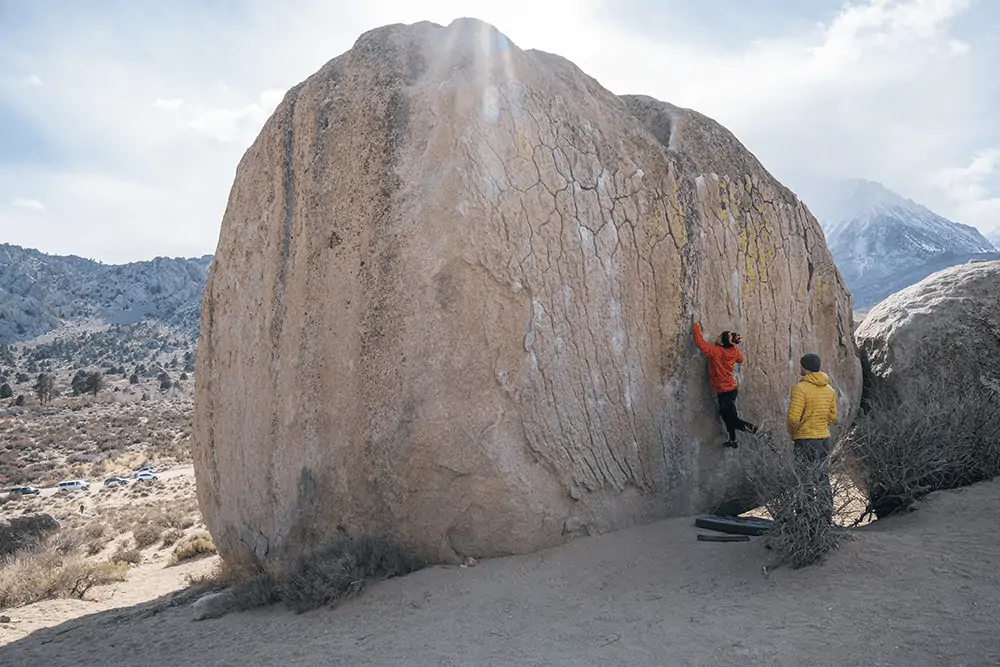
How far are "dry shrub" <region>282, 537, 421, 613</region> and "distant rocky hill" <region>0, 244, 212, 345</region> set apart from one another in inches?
3107

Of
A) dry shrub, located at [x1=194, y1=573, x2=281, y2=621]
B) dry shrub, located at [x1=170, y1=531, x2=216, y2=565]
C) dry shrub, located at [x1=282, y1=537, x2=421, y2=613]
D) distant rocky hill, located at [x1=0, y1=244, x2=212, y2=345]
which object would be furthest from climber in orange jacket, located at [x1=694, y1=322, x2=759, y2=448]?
Answer: distant rocky hill, located at [x1=0, y1=244, x2=212, y2=345]

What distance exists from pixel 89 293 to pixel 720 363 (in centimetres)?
10245

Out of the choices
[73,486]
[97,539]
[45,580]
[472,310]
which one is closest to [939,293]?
[472,310]

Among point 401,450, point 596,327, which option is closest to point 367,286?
point 401,450

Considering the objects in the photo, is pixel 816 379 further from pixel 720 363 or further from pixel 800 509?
pixel 800 509

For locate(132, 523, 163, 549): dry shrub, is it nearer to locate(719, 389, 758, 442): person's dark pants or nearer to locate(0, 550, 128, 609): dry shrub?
locate(0, 550, 128, 609): dry shrub

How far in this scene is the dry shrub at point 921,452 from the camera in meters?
6.14

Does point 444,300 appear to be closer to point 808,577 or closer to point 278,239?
point 278,239

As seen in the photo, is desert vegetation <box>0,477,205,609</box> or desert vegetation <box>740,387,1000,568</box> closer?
desert vegetation <box>740,387,1000,568</box>

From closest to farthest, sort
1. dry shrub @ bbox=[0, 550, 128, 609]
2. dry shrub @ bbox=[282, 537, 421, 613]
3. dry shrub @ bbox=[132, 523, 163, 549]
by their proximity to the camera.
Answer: dry shrub @ bbox=[282, 537, 421, 613], dry shrub @ bbox=[0, 550, 128, 609], dry shrub @ bbox=[132, 523, 163, 549]

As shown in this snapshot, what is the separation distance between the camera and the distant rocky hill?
8119 centimetres

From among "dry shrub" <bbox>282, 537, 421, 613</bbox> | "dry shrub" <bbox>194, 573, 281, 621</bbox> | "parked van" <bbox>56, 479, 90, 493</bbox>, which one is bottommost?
"parked van" <bbox>56, 479, 90, 493</bbox>

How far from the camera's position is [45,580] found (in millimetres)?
8391

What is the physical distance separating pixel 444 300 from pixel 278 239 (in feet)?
7.27
